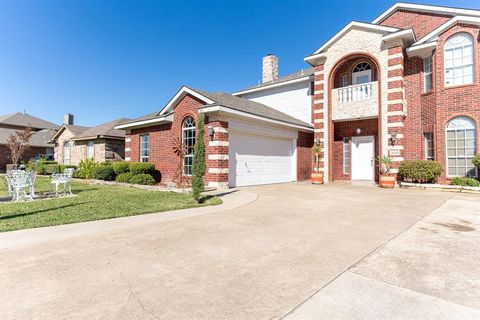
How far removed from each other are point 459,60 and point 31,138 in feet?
139

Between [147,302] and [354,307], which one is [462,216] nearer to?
[354,307]

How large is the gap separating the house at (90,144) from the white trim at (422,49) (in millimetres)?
20293

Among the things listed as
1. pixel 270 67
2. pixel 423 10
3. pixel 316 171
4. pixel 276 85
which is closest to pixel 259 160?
pixel 316 171

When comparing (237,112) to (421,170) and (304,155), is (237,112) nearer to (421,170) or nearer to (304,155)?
(304,155)

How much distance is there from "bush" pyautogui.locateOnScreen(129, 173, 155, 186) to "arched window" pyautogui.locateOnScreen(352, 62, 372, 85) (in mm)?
12990

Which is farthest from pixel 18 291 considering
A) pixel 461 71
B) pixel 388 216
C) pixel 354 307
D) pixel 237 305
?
pixel 461 71

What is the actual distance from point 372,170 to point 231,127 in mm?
8606

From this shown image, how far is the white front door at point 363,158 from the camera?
1507 cm

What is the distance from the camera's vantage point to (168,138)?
14664 mm

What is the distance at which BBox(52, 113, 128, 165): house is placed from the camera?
68.0ft

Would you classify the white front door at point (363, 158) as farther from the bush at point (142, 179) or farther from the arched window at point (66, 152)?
the arched window at point (66, 152)

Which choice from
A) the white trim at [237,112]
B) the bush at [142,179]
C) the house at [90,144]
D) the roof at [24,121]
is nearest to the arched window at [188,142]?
the white trim at [237,112]

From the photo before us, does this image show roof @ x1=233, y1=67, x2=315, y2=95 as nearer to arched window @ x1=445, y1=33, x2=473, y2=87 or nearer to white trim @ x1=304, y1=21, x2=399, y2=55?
white trim @ x1=304, y1=21, x2=399, y2=55

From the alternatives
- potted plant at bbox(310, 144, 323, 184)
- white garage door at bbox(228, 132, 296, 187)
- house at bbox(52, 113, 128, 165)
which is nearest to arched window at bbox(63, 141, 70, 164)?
house at bbox(52, 113, 128, 165)
